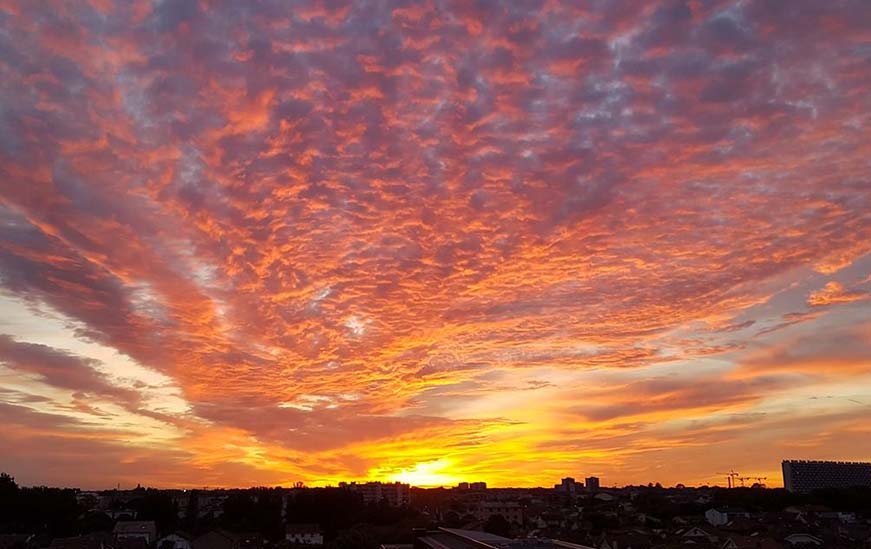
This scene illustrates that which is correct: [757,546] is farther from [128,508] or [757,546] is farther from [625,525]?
→ [128,508]

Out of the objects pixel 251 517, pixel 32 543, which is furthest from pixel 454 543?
pixel 251 517

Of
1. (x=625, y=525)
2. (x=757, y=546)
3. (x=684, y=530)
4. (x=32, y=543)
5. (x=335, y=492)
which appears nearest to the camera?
(x=757, y=546)

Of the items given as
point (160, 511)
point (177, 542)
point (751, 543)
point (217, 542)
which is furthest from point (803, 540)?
point (160, 511)

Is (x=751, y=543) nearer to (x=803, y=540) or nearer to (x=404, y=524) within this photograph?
(x=803, y=540)

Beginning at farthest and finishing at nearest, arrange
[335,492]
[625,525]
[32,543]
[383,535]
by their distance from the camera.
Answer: [335,492], [625,525], [383,535], [32,543]

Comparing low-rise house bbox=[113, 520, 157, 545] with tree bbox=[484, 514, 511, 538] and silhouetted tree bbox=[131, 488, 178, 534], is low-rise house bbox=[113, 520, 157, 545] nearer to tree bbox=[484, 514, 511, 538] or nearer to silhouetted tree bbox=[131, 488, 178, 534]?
silhouetted tree bbox=[131, 488, 178, 534]

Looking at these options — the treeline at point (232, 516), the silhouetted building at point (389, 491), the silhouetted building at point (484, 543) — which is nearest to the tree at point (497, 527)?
the treeline at point (232, 516)

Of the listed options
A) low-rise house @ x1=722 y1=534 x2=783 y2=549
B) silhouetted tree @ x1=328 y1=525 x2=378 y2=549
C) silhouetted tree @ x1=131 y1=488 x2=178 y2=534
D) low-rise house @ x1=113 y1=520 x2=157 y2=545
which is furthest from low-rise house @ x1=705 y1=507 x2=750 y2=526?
silhouetted tree @ x1=131 y1=488 x2=178 y2=534
